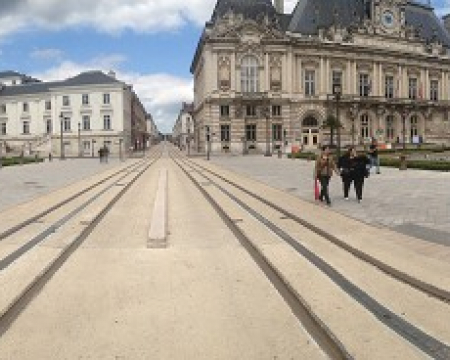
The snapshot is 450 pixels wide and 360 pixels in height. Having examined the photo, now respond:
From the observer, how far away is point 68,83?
85.1 metres

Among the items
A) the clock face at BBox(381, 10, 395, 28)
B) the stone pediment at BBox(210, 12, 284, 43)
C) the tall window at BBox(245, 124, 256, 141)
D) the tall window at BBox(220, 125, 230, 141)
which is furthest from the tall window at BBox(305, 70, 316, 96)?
the clock face at BBox(381, 10, 395, 28)

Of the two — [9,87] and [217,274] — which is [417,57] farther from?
[217,274]

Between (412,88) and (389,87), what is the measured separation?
5067 mm

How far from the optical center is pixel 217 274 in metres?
8.38

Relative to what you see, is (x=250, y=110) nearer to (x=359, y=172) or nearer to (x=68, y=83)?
(x=68, y=83)

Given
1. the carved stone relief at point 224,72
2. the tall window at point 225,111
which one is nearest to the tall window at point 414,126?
the tall window at point 225,111

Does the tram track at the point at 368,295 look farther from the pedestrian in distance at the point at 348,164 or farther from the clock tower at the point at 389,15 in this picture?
the clock tower at the point at 389,15

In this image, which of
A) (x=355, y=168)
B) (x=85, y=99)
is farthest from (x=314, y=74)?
(x=355, y=168)

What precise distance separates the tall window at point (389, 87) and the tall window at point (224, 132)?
26.4m

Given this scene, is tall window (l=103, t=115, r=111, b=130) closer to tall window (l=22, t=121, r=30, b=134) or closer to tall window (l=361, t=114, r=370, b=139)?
tall window (l=22, t=121, r=30, b=134)

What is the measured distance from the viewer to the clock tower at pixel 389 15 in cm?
8456

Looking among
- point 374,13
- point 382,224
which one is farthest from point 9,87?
point 382,224

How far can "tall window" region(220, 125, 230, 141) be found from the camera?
249 ft

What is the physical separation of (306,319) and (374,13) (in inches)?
3364
